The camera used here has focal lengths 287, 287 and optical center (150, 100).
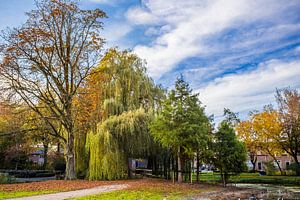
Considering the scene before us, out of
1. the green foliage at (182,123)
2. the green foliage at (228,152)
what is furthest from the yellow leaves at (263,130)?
the green foliage at (182,123)

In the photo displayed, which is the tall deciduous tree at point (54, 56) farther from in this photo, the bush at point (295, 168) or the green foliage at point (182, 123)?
the bush at point (295, 168)

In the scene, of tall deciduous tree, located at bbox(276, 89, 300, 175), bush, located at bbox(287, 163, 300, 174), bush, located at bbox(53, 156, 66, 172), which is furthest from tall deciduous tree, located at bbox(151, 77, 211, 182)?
bush, located at bbox(287, 163, 300, 174)

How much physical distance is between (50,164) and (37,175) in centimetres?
669

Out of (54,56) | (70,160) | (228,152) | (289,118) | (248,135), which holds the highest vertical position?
(54,56)

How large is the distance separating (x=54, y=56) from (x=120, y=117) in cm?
687

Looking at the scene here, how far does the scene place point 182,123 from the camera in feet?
63.9

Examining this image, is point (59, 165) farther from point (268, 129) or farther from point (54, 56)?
point (268, 129)

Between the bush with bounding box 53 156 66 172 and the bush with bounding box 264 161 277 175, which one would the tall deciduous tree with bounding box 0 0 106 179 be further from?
the bush with bounding box 264 161 277 175

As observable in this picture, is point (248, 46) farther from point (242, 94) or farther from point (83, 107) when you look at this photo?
point (83, 107)

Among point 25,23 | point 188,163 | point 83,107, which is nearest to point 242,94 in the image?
point 188,163

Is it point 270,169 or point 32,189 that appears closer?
point 32,189

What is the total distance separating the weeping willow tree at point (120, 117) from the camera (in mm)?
20438

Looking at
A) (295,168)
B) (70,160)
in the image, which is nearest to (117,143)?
(70,160)

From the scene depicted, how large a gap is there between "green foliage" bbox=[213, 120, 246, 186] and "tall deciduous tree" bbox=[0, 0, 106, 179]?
11.0m
